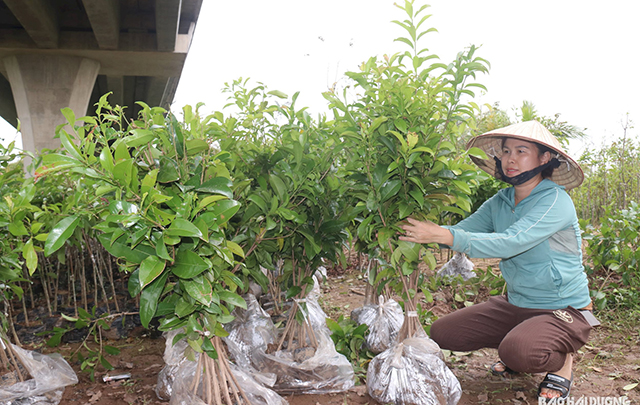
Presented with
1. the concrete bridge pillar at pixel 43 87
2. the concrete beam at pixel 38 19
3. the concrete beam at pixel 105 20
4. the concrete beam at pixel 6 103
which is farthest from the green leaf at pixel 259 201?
the concrete beam at pixel 6 103

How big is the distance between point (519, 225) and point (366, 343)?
1325mm

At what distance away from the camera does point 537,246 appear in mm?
2482

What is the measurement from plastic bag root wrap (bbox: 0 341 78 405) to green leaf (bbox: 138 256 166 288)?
142 centimetres

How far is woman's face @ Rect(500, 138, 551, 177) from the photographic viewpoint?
2477 millimetres

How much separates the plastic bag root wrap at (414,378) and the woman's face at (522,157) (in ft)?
3.38

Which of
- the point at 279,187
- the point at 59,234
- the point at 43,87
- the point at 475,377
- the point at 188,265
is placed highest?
the point at 43,87

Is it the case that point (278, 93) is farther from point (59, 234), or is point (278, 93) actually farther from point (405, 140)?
point (59, 234)

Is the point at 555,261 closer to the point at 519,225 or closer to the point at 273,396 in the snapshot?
the point at 519,225

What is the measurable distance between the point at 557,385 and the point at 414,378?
782mm

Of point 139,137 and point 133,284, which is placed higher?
point 139,137

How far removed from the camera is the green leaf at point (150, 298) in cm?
162

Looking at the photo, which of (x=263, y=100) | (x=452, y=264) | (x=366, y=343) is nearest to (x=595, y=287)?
(x=452, y=264)

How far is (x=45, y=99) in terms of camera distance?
10.2 metres

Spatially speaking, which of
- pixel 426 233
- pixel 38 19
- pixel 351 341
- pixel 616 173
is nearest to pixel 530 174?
pixel 426 233
